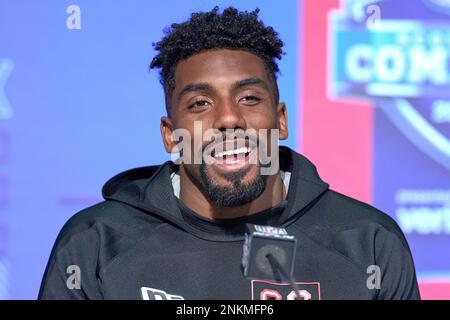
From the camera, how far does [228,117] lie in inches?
61.8

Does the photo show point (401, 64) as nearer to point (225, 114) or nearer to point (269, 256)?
point (225, 114)

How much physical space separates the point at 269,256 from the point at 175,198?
22.2 inches

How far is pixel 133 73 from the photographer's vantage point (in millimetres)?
2572

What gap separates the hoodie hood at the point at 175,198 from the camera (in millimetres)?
1683

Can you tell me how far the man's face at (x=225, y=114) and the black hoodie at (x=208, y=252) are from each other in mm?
102

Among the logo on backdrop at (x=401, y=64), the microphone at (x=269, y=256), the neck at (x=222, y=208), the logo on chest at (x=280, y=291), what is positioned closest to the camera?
the microphone at (x=269, y=256)

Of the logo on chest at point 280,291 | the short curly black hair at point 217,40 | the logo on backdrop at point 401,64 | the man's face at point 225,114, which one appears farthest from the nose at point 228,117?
the logo on backdrop at point 401,64

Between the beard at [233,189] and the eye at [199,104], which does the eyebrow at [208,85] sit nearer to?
the eye at [199,104]

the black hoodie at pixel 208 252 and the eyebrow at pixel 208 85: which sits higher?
the eyebrow at pixel 208 85

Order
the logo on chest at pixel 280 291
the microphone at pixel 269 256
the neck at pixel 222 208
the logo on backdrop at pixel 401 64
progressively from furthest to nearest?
the logo on backdrop at pixel 401 64 → the neck at pixel 222 208 → the logo on chest at pixel 280 291 → the microphone at pixel 269 256

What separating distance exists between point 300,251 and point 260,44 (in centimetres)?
48

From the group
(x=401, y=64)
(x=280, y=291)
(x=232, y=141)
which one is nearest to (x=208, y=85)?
(x=232, y=141)

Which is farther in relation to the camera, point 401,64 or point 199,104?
point 401,64
